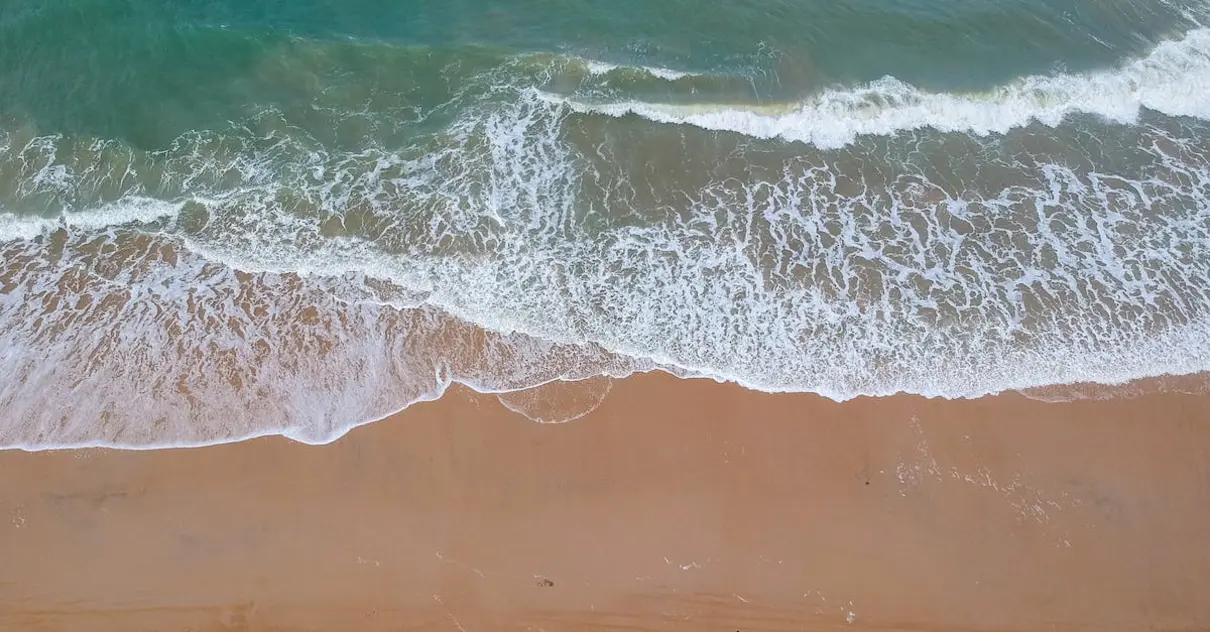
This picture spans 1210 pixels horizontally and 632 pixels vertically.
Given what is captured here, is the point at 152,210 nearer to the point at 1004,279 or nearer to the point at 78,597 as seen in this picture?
the point at 78,597

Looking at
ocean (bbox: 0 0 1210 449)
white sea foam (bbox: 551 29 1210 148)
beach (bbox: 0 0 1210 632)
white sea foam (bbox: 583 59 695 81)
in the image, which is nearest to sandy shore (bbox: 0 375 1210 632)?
beach (bbox: 0 0 1210 632)

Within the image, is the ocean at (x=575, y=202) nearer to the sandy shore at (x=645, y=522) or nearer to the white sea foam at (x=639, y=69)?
the white sea foam at (x=639, y=69)

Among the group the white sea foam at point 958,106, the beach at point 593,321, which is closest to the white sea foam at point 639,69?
the beach at point 593,321

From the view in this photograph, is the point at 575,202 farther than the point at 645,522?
Yes

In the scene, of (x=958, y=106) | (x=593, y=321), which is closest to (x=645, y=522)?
(x=593, y=321)

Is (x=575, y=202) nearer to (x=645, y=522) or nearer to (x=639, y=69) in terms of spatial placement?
(x=639, y=69)
